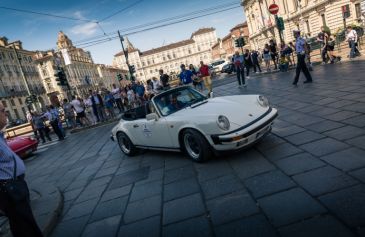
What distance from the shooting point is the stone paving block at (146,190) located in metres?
4.67

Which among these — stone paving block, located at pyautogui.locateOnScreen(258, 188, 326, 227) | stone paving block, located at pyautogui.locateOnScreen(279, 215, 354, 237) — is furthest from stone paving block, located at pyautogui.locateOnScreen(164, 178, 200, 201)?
stone paving block, located at pyautogui.locateOnScreen(279, 215, 354, 237)

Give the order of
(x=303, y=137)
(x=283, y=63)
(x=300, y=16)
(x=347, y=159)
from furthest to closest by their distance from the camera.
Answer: (x=300, y=16), (x=283, y=63), (x=303, y=137), (x=347, y=159)

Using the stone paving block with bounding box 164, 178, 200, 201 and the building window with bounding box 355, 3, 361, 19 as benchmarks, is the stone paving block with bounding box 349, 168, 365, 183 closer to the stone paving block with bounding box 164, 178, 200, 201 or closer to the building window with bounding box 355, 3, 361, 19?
the stone paving block with bounding box 164, 178, 200, 201

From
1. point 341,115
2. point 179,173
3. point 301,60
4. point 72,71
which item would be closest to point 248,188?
point 179,173

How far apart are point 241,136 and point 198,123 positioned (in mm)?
704

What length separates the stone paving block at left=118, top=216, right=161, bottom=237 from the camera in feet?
11.6

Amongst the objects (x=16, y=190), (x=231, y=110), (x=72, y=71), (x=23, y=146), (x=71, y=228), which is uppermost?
(x=72, y=71)

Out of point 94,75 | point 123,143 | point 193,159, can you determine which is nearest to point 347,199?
point 193,159

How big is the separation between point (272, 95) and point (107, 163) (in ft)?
19.6

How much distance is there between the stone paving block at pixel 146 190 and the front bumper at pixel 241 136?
3.57ft

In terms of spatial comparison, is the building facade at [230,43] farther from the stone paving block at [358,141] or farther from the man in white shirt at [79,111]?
the stone paving block at [358,141]

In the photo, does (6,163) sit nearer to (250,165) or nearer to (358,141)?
(250,165)

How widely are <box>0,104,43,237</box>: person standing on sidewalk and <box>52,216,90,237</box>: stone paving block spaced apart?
3.38 feet

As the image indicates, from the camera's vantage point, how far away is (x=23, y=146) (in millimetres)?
11453
